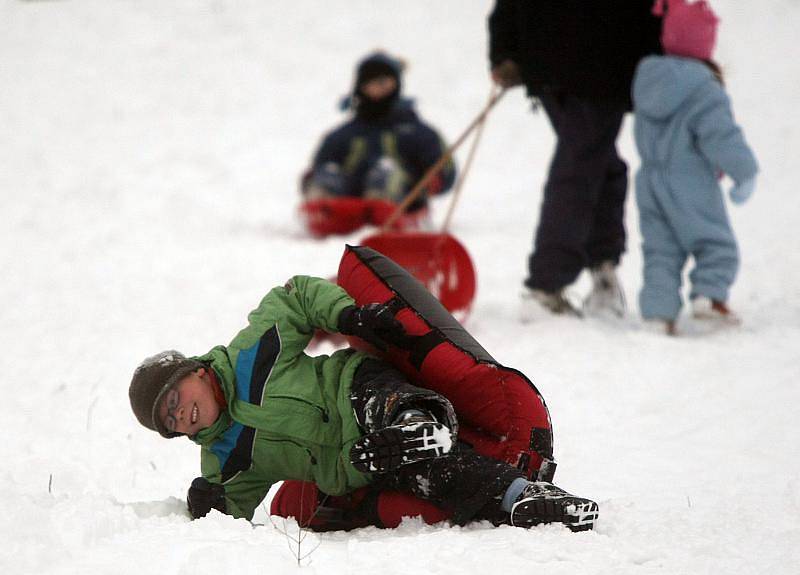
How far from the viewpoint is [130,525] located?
6.57 feet

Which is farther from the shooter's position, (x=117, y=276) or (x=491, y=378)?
(x=117, y=276)

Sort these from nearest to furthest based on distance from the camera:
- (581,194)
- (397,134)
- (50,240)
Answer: (581,194) < (50,240) < (397,134)

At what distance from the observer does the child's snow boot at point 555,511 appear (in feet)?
6.57

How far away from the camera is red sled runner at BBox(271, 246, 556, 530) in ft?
7.63

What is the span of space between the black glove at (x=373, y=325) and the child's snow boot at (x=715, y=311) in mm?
2060

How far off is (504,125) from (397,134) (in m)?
3.41

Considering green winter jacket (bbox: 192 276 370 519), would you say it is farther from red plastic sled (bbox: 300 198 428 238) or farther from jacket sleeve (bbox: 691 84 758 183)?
red plastic sled (bbox: 300 198 428 238)

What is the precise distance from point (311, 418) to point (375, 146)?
14.8 ft

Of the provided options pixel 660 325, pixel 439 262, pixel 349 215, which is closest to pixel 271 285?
pixel 439 262

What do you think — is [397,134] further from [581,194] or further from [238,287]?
[581,194]

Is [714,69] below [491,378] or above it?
above

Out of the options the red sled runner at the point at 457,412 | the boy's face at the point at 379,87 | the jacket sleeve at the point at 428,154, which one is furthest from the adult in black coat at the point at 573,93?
the boy's face at the point at 379,87

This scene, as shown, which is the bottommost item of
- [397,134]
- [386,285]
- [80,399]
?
[80,399]

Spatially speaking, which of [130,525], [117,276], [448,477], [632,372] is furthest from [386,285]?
[117,276]
